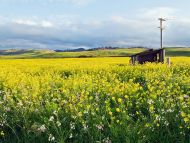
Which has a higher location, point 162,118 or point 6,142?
point 162,118

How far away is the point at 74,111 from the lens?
8.77 m

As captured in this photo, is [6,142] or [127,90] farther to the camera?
[127,90]

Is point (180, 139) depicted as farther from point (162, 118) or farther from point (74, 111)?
point (74, 111)

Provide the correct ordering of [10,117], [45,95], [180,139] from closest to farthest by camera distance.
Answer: [180,139] → [10,117] → [45,95]

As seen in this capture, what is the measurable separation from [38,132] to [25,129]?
3.05 feet

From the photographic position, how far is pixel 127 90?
1127 centimetres

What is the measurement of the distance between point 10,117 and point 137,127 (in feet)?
10.8

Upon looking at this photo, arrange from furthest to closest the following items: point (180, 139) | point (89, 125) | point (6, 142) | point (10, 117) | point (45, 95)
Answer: point (45, 95), point (10, 117), point (6, 142), point (89, 125), point (180, 139)

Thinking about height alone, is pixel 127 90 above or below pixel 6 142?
above

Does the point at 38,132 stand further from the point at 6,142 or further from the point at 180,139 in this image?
the point at 180,139

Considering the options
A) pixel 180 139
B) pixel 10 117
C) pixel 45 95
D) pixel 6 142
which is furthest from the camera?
pixel 45 95

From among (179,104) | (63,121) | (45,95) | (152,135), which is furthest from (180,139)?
(45,95)

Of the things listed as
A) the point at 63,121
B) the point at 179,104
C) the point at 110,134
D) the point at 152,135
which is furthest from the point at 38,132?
the point at 179,104

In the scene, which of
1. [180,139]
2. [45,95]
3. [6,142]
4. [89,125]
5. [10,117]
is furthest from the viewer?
[45,95]
